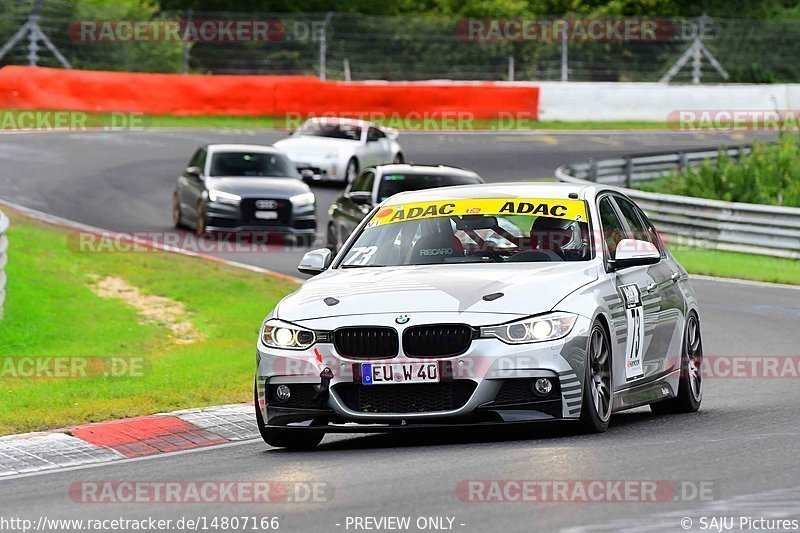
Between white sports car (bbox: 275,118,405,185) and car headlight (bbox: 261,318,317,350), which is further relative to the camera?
white sports car (bbox: 275,118,405,185)

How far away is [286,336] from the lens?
9500mm

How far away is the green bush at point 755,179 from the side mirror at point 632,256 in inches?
805

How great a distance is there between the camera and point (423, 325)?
9.08m

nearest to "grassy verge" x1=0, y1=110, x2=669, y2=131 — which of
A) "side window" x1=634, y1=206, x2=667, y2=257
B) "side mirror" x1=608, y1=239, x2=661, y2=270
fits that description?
"side window" x1=634, y1=206, x2=667, y2=257

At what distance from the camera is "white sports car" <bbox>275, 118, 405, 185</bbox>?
34.7 meters

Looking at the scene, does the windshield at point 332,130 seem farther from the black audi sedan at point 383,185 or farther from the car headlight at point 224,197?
the black audi sedan at point 383,185

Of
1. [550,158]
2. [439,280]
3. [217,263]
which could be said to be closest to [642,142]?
[550,158]

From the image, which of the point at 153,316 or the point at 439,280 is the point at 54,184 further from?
the point at 439,280

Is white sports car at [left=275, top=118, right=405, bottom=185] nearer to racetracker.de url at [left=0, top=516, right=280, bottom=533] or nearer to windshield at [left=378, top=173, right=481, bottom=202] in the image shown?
windshield at [left=378, top=173, right=481, bottom=202]

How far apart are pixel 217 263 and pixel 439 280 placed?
1430 centimetres

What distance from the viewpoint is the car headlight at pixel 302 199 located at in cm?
2688

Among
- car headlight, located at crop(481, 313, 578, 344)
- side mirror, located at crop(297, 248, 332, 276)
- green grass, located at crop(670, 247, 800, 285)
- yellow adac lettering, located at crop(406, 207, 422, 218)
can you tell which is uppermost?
yellow adac lettering, located at crop(406, 207, 422, 218)

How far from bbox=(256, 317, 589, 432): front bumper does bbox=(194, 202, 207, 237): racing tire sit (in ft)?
57.7

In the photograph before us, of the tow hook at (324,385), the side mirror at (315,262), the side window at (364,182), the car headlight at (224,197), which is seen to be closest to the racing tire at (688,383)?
the side mirror at (315,262)
